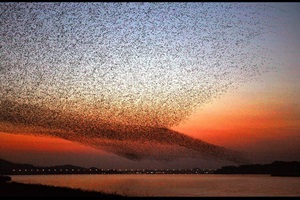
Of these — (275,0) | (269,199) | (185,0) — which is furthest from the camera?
(269,199)

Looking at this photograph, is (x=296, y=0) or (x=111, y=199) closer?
(x=296, y=0)

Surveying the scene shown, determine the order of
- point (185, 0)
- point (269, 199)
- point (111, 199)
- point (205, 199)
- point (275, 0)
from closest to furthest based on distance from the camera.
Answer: point (185, 0) → point (275, 0) → point (269, 199) → point (205, 199) → point (111, 199)

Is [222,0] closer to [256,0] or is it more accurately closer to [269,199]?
[256,0]

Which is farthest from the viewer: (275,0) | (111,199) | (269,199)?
(111,199)

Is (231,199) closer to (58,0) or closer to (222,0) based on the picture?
(222,0)

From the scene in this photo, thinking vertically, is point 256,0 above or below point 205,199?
above

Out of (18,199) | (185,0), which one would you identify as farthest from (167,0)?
(18,199)

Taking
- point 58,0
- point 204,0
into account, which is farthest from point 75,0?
point 204,0

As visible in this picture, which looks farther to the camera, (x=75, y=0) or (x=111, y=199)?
(x=111, y=199)

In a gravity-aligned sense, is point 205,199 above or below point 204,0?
below
